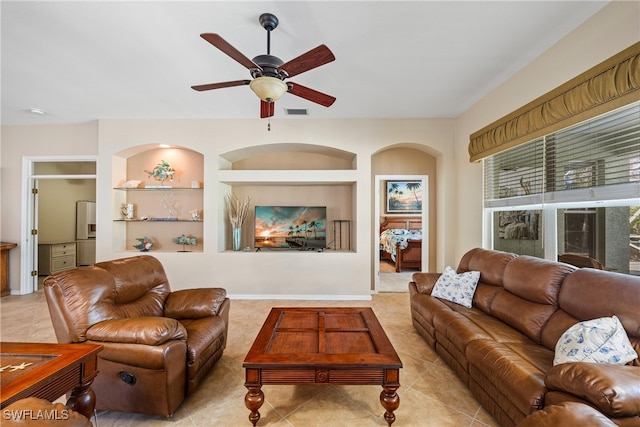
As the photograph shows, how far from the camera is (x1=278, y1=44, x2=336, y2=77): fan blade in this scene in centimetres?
197

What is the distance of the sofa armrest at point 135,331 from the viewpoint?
1.73 m

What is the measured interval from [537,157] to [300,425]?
10.8 ft

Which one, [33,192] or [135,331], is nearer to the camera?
[135,331]

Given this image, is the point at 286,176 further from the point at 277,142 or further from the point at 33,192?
the point at 33,192

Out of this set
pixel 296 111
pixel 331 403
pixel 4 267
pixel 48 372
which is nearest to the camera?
pixel 48 372

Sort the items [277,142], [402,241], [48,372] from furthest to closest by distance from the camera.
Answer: [402,241], [277,142], [48,372]

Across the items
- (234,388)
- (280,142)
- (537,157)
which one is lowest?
(234,388)

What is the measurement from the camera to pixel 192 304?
249 cm

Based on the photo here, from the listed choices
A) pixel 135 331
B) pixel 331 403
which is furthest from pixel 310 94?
pixel 331 403

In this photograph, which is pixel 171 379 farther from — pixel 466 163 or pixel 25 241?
pixel 25 241

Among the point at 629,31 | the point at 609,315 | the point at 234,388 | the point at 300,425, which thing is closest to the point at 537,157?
the point at 629,31

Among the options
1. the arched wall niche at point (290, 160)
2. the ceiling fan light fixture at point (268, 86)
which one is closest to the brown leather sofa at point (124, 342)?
the ceiling fan light fixture at point (268, 86)

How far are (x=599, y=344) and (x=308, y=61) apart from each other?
2461 millimetres

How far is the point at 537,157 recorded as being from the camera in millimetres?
2965
